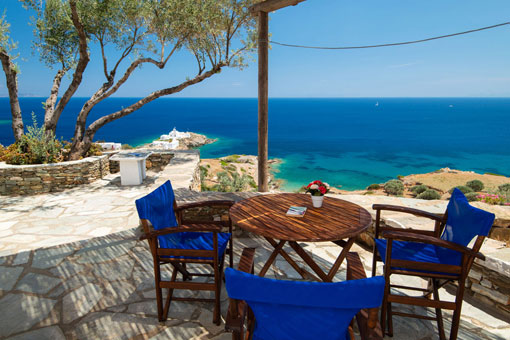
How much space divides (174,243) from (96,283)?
956 millimetres

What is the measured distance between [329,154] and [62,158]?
3834 centimetres

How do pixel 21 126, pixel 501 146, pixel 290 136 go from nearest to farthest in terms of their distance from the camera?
pixel 21 126, pixel 501 146, pixel 290 136

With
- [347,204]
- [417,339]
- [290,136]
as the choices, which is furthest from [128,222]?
[290,136]

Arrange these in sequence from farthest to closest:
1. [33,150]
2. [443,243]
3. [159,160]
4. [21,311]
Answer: [159,160], [33,150], [21,311], [443,243]

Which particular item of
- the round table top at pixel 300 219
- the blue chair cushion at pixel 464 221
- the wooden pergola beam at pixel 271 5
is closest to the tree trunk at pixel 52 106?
the wooden pergola beam at pixel 271 5

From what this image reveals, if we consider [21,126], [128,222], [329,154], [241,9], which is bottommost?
[329,154]

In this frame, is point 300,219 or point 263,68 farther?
point 263,68

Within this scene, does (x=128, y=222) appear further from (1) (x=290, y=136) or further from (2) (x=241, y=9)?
(1) (x=290, y=136)

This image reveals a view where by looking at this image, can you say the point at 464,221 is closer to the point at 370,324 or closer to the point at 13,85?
the point at 370,324

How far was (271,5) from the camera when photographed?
4.12 m

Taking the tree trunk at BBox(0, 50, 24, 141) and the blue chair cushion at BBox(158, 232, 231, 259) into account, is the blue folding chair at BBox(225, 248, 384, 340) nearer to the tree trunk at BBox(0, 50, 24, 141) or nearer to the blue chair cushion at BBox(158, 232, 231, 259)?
the blue chair cushion at BBox(158, 232, 231, 259)

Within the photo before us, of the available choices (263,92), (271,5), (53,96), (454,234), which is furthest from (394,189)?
(53,96)

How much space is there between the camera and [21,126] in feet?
22.8

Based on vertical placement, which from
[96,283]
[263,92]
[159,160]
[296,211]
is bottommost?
[96,283]
